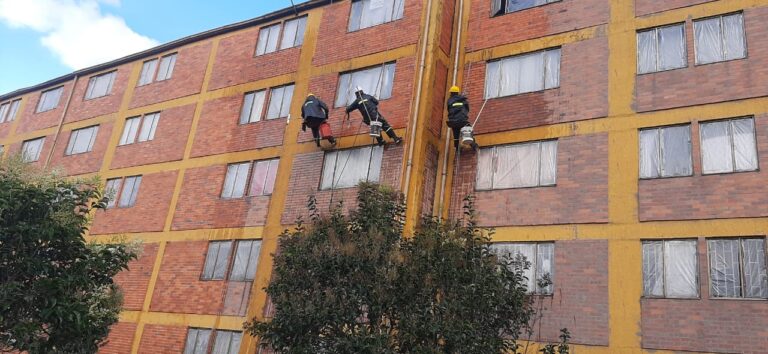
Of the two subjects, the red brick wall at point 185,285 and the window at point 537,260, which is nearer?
the window at point 537,260

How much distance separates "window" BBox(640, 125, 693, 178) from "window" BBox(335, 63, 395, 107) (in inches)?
265

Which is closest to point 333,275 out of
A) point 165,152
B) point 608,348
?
point 608,348

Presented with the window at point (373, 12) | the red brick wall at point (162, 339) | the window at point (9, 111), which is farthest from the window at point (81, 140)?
the window at point (373, 12)

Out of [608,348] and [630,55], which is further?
[630,55]

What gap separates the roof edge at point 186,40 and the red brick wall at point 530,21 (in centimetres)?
512

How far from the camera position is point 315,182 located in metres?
16.6

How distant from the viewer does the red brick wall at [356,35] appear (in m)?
17.0

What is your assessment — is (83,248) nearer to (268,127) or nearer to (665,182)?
(268,127)

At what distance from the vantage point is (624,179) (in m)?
13.3

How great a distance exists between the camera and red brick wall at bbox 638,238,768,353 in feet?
36.2

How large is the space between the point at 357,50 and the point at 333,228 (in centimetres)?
939

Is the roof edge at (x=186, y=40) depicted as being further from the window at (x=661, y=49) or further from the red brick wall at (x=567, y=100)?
the window at (x=661, y=49)

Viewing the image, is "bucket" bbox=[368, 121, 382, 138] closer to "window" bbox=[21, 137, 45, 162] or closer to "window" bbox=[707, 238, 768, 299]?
"window" bbox=[707, 238, 768, 299]

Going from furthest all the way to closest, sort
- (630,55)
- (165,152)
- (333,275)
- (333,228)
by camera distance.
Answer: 1. (165,152)
2. (630,55)
3. (333,228)
4. (333,275)
